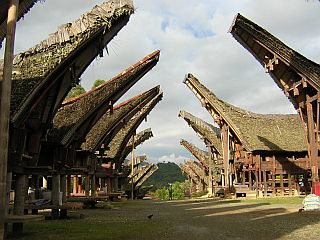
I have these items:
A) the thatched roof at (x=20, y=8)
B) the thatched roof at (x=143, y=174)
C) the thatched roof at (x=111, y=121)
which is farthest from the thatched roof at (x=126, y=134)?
the thatched roof at (x=20, y=8)

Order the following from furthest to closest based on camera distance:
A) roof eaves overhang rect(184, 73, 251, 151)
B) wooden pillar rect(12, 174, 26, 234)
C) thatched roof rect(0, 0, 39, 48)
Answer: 1. roof eaves overhang rect(184, 73, 251, 151)
2. wooden pillar rect(12, 174, 26, 234)
3. thatched roof rect(0, 0, 39, 48)

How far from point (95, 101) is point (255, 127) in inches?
854

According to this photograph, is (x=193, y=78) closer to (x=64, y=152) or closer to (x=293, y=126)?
(x=293, y=126)

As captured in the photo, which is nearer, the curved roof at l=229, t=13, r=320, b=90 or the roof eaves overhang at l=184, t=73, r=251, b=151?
the curved roof at l=229, t=13, r=320, b=90

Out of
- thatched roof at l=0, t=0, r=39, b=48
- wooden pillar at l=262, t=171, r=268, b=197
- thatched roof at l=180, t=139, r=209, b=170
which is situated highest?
thatched roof at l=0, t=0, r=39, b=48

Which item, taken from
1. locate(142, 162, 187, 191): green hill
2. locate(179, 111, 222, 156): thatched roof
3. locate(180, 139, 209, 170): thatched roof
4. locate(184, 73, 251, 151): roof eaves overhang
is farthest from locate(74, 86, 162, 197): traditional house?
locate(142, 162, 187, 191): green hill

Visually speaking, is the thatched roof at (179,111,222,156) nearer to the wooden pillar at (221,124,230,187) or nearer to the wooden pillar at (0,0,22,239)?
the wooden pillar at (221,124,230,187)

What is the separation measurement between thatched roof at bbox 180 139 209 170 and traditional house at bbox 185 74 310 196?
7.24 metres

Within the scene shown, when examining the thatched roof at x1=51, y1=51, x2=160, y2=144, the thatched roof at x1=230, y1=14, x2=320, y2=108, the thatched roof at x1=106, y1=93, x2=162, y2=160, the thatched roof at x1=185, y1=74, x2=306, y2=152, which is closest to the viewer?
the thatched roof at x1=51, y1=51, x2=160, y2=144

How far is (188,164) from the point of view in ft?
168

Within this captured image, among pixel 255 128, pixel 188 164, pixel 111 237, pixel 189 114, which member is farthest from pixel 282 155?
pixel 111 237

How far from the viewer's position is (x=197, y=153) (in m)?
44.5

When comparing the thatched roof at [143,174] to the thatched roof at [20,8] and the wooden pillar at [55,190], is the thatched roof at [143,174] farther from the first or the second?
the thatched roof at [20,8]

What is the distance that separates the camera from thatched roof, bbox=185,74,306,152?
32.9 meters
